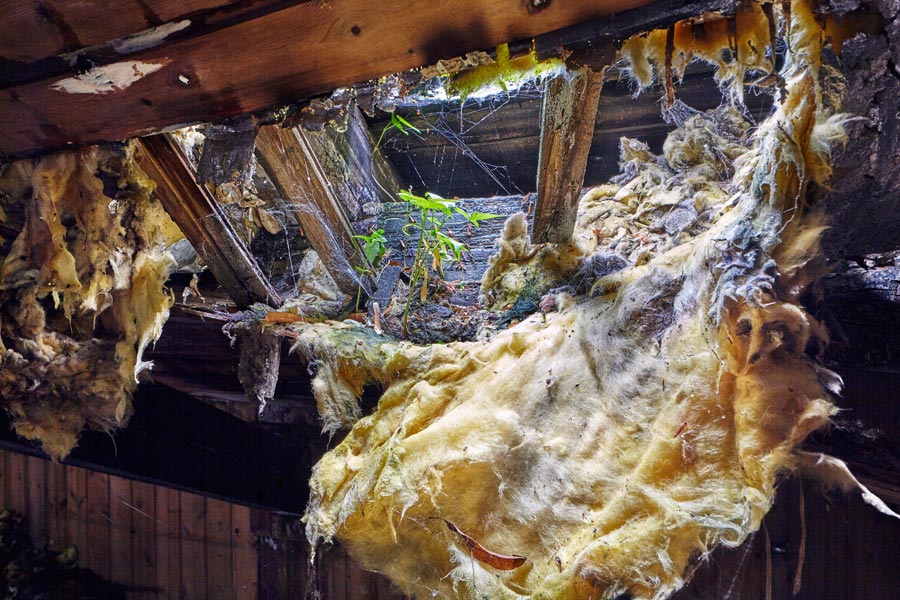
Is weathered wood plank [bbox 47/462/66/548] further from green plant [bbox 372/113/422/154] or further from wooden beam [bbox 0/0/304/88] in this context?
wooden beam [bbox 0/0/304/88]

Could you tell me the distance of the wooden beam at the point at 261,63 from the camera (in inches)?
35.5

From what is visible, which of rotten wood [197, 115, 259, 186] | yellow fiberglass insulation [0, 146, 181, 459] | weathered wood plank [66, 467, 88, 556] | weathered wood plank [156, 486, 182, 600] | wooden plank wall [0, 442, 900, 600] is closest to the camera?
rotten wood [197, 115, 259, 186]

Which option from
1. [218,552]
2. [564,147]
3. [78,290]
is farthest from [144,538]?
[564,147]

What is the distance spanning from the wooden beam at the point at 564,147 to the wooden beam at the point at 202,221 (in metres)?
0.99

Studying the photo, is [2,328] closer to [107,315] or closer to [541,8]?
[107,315]

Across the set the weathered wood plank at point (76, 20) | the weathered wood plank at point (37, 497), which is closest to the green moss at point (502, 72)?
the weathered wood plank at point (76, 20)

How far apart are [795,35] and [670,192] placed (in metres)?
1.10

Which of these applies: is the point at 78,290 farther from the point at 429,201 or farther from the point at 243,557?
the point at 243,557

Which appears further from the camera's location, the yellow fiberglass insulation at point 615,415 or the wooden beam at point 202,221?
the wooden beam at point 202,221

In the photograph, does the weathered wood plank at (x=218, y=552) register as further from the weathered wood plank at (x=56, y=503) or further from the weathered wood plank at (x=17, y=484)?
the weathered wood plank at (x=17, y=484)

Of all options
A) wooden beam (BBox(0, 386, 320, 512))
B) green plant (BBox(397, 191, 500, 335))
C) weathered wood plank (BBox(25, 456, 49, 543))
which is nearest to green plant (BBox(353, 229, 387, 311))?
green plant (BBox(397, 191, 500, 335))

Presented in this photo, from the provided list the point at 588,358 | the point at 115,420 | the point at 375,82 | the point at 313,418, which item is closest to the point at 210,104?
the point at 375,82

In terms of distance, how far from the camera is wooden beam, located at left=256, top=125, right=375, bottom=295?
173 centimetres

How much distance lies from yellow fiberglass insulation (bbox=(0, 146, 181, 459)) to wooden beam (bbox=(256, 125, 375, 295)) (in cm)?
38
